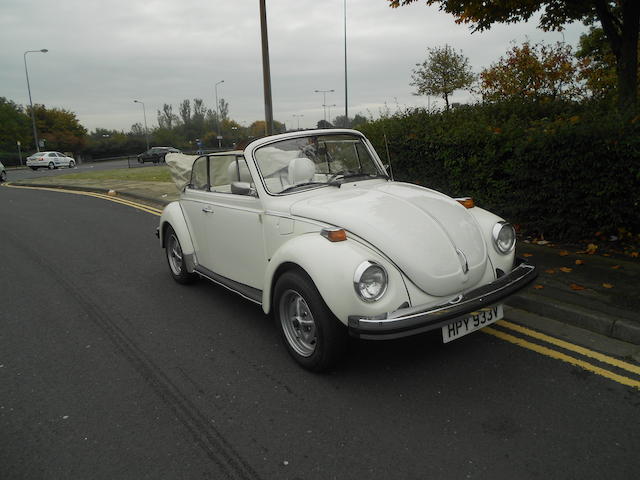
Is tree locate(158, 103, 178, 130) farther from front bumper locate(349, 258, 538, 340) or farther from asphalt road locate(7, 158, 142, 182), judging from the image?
front bumper locate(349, 258, 538, 340)

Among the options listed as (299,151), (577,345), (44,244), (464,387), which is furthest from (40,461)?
(44,244)

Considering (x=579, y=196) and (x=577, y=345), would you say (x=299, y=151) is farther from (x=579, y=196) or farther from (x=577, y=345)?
A: (x=579, y=196)

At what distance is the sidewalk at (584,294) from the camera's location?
4004 millimetres

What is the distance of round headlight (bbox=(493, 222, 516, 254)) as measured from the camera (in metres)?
3.92

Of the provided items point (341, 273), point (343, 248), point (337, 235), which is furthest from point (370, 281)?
point (337, 235)

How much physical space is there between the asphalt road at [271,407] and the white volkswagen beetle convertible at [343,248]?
0.37 metres

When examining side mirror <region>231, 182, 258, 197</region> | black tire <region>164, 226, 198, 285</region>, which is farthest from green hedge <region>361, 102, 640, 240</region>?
black tire <region>164, 226, 198, 285</region>

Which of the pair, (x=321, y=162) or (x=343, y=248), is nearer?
(x=343, y=248)

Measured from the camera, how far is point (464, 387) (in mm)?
3320

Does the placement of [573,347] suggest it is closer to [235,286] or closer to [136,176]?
[235,286]

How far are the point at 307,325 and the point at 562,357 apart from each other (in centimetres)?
197

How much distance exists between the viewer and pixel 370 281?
3225mm

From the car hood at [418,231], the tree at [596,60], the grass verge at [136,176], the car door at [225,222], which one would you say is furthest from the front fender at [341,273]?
the tree at [596,60]

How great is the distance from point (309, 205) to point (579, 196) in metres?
3.93
